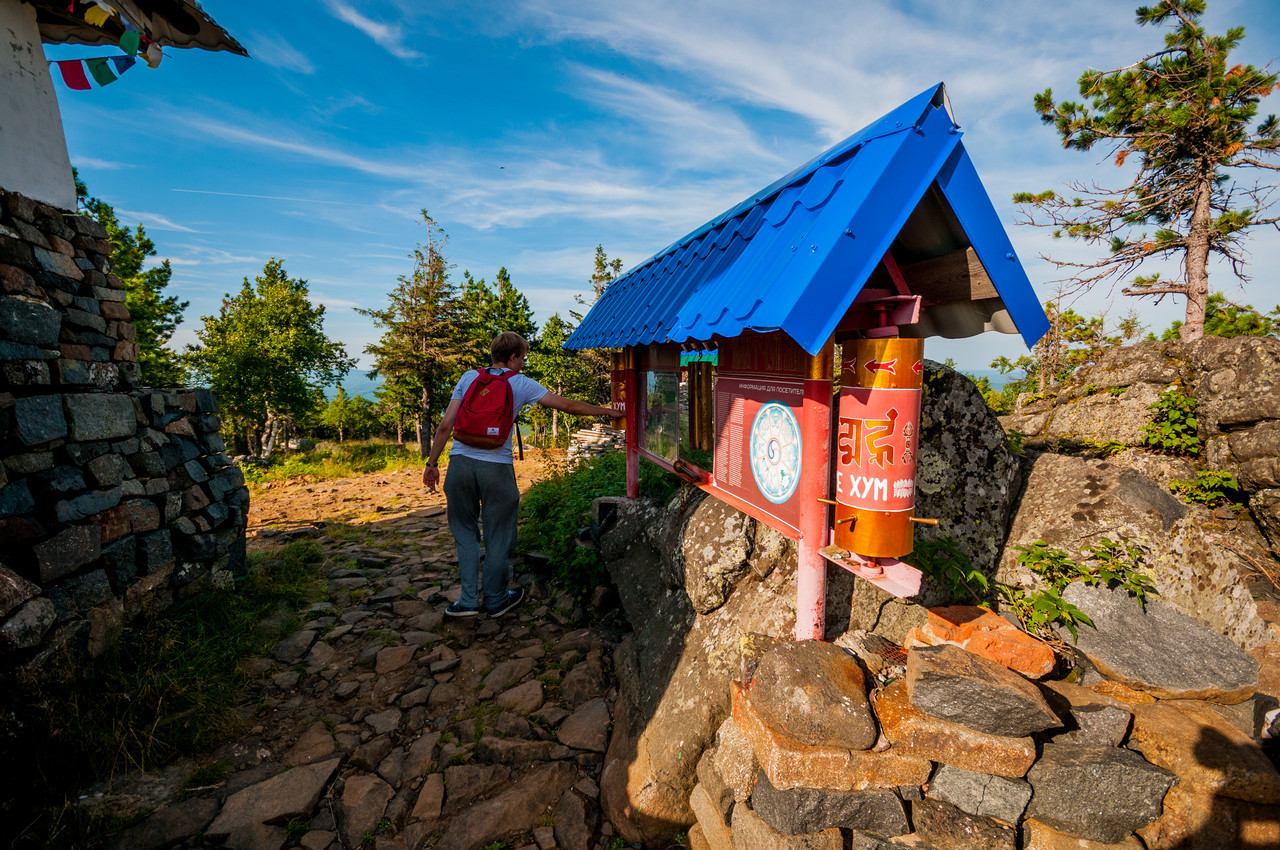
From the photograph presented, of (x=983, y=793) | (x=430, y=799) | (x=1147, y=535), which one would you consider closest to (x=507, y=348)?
(x=430, y=799)

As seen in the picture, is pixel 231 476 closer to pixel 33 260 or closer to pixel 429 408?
pixel 33 260

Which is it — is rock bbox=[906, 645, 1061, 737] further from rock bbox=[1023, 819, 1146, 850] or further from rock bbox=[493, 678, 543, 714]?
rock bbox=[493, 678, 543, 714]

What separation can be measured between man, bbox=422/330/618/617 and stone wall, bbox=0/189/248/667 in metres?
2.43

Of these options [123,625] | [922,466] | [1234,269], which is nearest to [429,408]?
[123,625]

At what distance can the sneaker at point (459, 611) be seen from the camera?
17.1ft

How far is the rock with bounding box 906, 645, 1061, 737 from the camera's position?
7.46 feet

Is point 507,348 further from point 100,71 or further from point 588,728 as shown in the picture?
point 100,71

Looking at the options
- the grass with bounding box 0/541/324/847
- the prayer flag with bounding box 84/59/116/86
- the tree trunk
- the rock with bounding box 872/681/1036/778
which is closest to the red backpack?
the grass with bounding box 0/541/324/847

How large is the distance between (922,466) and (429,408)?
1043 inches

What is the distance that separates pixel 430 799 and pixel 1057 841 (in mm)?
3321

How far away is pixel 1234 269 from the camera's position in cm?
1075

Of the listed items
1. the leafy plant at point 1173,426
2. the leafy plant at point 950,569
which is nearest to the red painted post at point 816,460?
the leafy plant at point 950,569

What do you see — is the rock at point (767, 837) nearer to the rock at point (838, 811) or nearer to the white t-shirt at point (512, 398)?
the rock at point (838, 811)

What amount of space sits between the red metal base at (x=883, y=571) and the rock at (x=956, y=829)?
93cm
